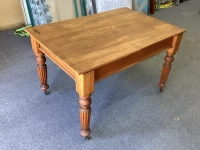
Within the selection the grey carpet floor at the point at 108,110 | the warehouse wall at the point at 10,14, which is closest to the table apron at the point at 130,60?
the grey carpet floor at the point at 108,110

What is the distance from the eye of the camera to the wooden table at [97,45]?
1171mm

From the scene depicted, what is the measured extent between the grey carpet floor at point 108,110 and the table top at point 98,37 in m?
0.53

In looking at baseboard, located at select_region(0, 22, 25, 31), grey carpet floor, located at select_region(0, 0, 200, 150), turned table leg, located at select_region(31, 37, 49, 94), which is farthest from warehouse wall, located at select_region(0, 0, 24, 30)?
turned table leg, located at select_region(31, 37, 49, 94)

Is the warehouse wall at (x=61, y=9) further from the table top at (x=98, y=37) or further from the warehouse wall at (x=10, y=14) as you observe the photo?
the table top at (x=98, y=37)

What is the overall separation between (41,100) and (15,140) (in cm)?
39

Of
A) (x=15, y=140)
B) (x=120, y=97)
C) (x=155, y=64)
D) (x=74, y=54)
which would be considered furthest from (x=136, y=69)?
(x=15, y=140)

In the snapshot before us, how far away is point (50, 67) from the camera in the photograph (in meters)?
2.11

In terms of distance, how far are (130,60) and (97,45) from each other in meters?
0.21

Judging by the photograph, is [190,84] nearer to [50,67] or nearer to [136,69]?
[136,69]

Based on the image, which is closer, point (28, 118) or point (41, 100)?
point (28, 118)

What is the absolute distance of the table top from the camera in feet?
3.92

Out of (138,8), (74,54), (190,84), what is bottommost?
(190,84)

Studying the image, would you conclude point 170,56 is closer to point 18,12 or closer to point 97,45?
point 97,45

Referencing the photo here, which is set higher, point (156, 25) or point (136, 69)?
point (156, 25)
